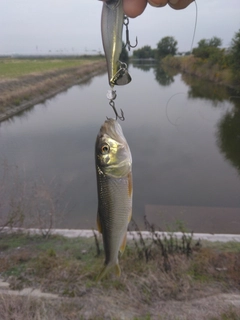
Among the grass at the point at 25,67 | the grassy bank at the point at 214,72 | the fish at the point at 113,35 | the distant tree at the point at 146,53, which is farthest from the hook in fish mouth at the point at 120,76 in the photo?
the distant tree at the point at 146,53

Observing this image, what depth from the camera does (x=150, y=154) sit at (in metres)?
10.5

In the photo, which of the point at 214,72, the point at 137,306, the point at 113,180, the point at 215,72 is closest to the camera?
the point at 113,180

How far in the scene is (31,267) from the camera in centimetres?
397

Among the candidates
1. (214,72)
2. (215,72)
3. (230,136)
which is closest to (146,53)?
(214,72)

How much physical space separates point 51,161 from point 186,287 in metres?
7.57

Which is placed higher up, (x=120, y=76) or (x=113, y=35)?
(x=113, y=35)

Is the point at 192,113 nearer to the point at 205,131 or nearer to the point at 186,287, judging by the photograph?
the point at 205,131

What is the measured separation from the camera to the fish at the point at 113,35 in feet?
5.41

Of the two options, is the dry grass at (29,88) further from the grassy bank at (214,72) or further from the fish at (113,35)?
the fish at (113,35)

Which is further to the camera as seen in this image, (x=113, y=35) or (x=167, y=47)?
(x=167, y=47)

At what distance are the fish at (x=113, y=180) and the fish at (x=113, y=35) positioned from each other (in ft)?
1.23

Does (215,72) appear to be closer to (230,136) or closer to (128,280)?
(230,136)

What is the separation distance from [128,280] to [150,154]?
7205mm

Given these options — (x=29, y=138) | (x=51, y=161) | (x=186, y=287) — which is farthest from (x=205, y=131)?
(x=186, y=287)
